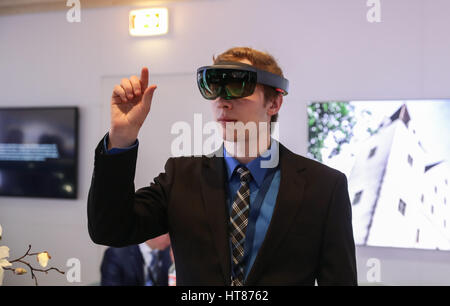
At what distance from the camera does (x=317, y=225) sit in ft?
3.62

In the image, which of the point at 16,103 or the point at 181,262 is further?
the point at 16,103

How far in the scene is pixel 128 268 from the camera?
3146 millimetres

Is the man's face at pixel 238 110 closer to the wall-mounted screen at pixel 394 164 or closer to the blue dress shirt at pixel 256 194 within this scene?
the blue dress shirt at pixel 256 194

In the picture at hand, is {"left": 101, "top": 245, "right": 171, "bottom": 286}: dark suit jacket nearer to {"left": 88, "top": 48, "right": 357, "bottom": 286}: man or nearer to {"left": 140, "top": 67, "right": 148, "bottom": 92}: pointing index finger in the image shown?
{"left": 88, "top": 48, "right": 357, "bottom": 286}: man

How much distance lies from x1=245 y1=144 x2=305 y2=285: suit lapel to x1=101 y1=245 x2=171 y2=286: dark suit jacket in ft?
6.98

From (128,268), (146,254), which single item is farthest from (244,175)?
(128,268)

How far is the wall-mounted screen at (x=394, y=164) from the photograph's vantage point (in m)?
2.73

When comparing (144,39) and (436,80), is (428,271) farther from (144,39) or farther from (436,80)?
(144,39)

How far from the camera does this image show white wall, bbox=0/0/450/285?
2.82m

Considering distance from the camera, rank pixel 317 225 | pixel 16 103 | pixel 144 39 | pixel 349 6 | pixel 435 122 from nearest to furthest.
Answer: pixel 317 225, pixel 435 122, pixel 349 6, pixel 144 39, pixel 16 103

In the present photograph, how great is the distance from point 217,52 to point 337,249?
2.34m
